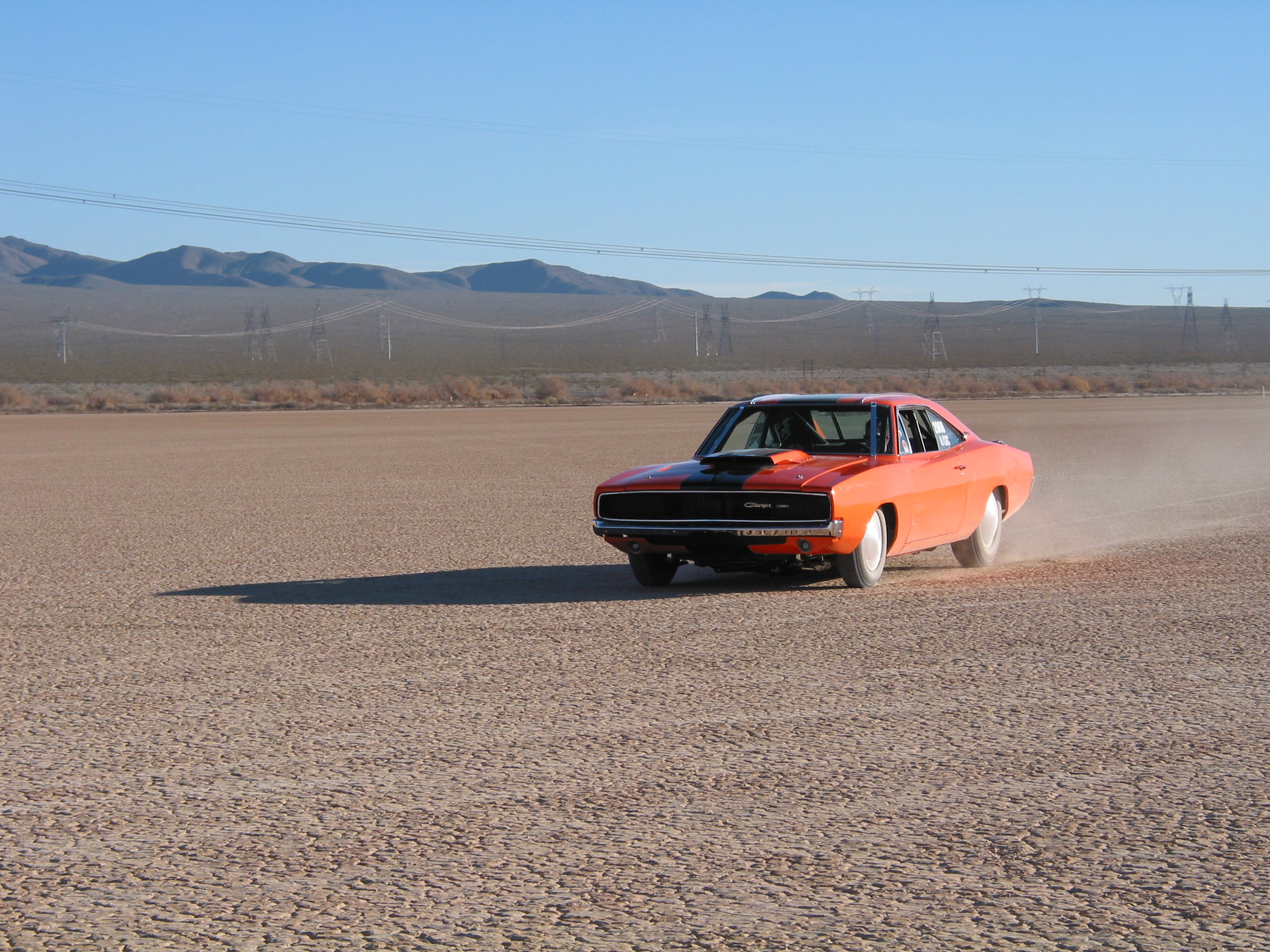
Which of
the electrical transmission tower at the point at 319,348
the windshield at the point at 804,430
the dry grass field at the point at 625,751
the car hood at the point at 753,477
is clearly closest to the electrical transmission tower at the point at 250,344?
the electrical transmission tower at the point at 319,348

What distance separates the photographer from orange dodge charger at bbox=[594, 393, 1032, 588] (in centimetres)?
1025

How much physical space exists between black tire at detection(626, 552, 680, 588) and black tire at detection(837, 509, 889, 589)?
1.27 m

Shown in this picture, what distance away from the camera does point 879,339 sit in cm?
15425

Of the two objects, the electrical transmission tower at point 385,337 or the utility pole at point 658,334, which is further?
the utility pole at point 658,334

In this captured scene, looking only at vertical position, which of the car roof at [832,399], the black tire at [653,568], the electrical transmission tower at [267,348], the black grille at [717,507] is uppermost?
the electrical transmission tower at [267,348]

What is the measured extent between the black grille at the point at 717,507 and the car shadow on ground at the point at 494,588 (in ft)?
1.97

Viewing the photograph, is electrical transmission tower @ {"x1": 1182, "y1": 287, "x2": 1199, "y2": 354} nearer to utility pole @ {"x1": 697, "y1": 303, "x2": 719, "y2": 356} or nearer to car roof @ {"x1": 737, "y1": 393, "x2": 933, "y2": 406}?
utility pole @ {"x1": 697, "y1": 303, "x2": 719, "y2": 356}

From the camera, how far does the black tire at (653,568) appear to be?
11.1 m

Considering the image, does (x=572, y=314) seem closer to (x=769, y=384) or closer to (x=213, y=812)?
(x=769, y=384)

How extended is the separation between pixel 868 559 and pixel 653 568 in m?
1.58

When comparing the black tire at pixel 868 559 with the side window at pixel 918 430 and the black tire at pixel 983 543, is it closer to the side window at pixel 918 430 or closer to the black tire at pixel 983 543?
the side window at pixel 918 430

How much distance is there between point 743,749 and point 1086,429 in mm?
33848

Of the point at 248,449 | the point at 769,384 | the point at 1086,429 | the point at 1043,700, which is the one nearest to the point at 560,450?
the point at 248,449

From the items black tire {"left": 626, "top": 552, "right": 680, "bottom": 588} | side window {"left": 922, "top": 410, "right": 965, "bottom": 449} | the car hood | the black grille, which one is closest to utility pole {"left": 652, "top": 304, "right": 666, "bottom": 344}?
side window {"left": 922, "top": 410, "right": 965, "bottom": 449}
